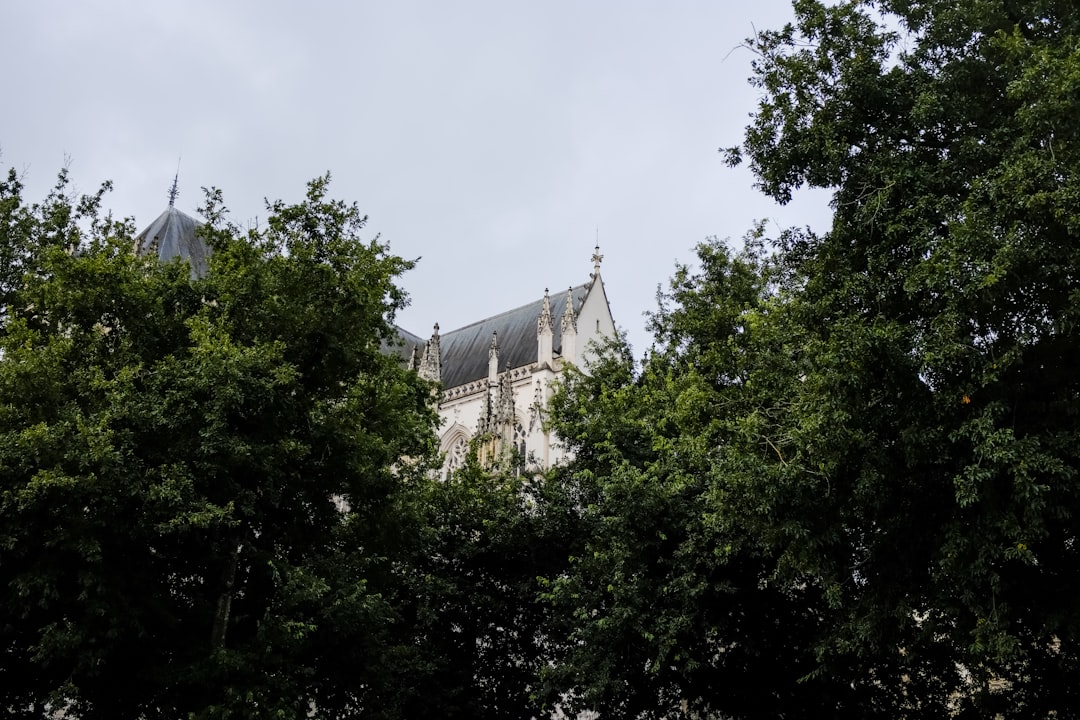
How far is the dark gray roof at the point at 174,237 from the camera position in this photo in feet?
113

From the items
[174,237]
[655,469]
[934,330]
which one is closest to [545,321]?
[174,237]

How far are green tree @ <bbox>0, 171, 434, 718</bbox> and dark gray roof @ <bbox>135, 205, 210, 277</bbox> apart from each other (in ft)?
57.9

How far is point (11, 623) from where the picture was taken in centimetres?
1304

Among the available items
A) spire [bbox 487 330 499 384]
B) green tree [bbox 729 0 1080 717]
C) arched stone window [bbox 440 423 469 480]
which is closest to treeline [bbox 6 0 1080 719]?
green tree [bbox 729 0 1080 717]

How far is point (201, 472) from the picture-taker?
13172 millimetres

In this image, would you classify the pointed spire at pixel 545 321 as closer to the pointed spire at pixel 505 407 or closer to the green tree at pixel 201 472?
the pointed spire at pixel 505 407

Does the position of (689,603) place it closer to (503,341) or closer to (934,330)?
(934,330)

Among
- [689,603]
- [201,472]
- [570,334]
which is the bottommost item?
[689,603]

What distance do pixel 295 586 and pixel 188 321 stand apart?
432 centimetres

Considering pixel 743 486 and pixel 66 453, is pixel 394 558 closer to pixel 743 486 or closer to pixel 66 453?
pixel 66 453

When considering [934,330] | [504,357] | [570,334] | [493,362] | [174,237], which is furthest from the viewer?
[504,357]

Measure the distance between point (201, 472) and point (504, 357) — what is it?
97.4 feet

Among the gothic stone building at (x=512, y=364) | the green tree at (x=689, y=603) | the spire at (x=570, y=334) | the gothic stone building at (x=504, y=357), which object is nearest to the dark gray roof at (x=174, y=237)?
the gothic stone building at (x=504, y=357)

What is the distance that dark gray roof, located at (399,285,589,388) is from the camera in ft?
136
